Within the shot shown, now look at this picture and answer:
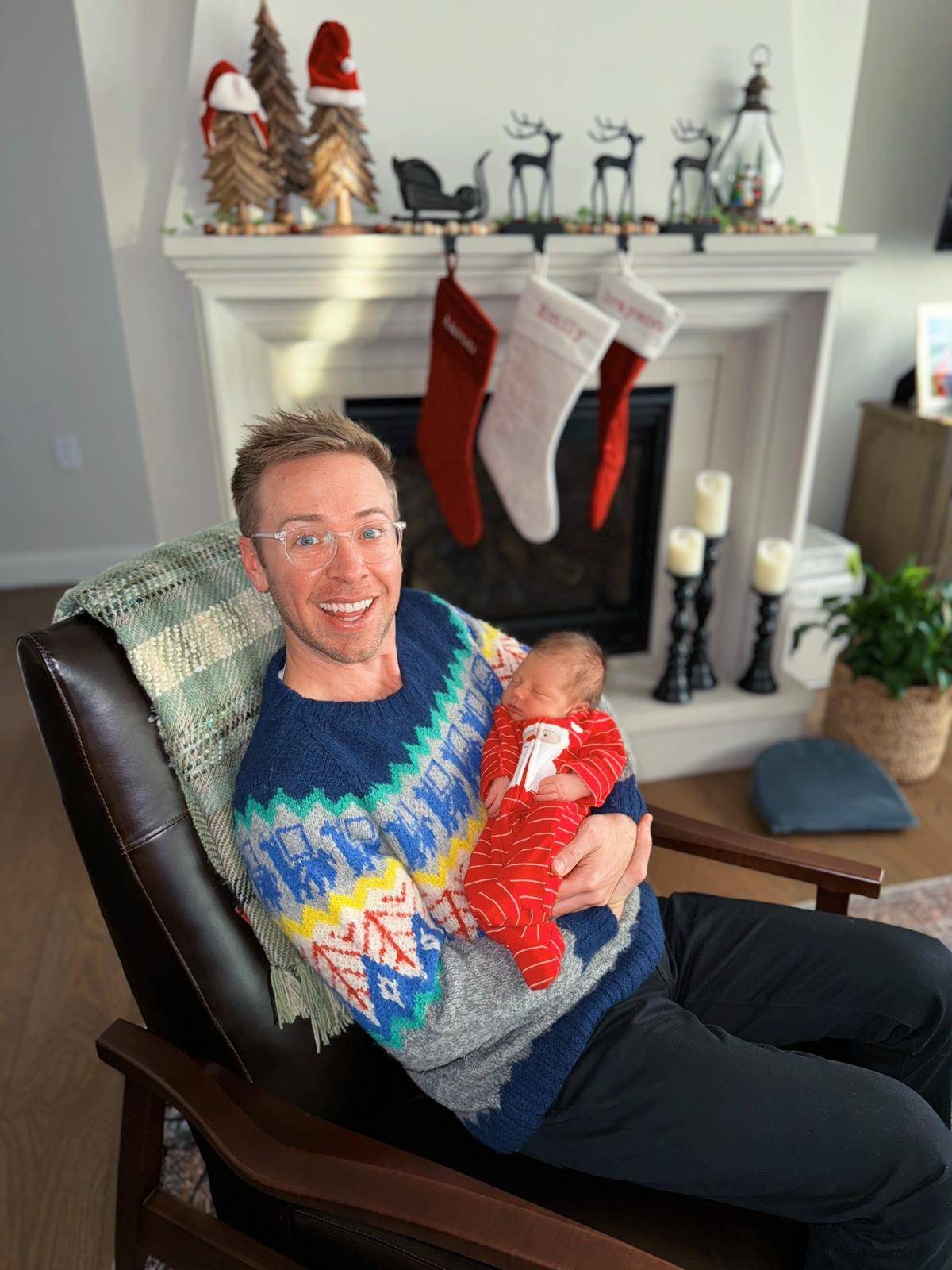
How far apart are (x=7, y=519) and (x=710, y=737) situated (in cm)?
273

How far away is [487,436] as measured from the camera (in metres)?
2.13

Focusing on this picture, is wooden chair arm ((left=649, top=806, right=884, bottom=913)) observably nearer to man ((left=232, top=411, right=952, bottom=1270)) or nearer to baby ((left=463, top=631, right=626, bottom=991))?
man ((left=232, top=411, right=952, bottom=1270))

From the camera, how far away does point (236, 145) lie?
5.57 ft

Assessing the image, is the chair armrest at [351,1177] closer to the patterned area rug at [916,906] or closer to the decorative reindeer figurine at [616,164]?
the patterned area rug at [916,906]

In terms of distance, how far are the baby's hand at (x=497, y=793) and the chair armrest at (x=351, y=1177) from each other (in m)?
0.38

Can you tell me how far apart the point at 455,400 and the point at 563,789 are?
114 centimetres

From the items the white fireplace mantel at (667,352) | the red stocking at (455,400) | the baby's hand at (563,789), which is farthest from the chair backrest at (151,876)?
the red stocking at (455,400)

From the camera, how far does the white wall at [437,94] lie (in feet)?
5.84

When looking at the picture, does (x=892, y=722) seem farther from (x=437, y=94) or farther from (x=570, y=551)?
(x=437, y=94)

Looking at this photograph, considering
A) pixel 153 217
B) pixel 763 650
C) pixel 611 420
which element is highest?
pixel 153 217

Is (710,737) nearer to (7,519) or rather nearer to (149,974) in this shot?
(149,974)

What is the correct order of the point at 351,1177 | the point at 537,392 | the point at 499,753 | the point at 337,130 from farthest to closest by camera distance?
the point at 537,392, the point at 337,130, the point at 499,753, the point at 351,1177

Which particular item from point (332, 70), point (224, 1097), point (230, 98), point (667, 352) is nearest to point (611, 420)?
point (667, 352)

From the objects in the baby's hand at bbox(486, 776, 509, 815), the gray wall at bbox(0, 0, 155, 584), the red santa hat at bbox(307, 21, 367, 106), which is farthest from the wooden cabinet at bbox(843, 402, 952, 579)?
the gray wall at bbox(0, 0, 155, 584)
